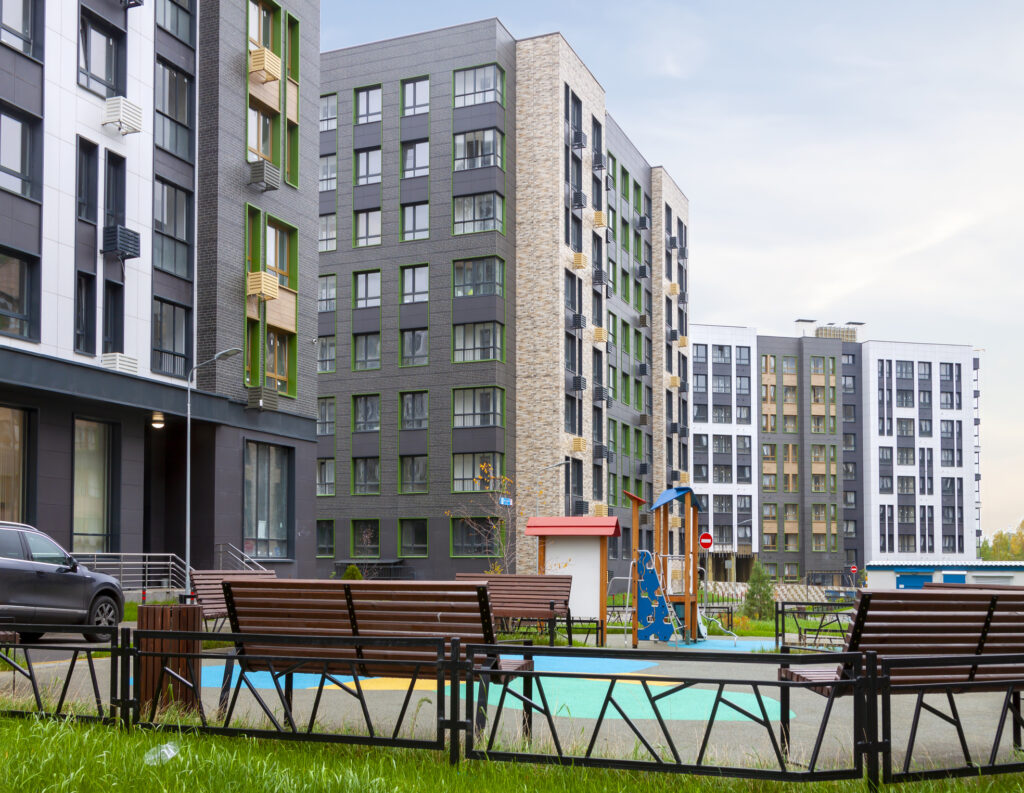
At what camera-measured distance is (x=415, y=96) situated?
2363 inches

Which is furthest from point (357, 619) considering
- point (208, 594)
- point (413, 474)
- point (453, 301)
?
point (413, 474)

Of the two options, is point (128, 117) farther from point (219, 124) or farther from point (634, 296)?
point (634, 296)

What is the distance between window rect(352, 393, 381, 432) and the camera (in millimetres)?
60281

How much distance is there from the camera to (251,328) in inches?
1529

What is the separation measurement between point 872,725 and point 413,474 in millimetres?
52297

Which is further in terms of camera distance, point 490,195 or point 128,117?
point 490,195

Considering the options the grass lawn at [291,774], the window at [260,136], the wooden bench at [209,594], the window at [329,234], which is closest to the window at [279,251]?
the window at [260,136]

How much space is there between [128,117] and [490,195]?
27.0 m

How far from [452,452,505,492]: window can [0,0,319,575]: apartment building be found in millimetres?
15757

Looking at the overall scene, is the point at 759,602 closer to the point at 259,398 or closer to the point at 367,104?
the point at 259,398

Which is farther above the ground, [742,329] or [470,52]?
[470,52]

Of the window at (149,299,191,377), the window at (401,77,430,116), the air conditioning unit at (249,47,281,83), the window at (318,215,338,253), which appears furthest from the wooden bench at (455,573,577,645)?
the window at (318,215,338,253)

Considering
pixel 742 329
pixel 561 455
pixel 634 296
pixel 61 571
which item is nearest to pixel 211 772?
pixel 61 571

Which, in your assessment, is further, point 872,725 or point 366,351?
point 366,351
